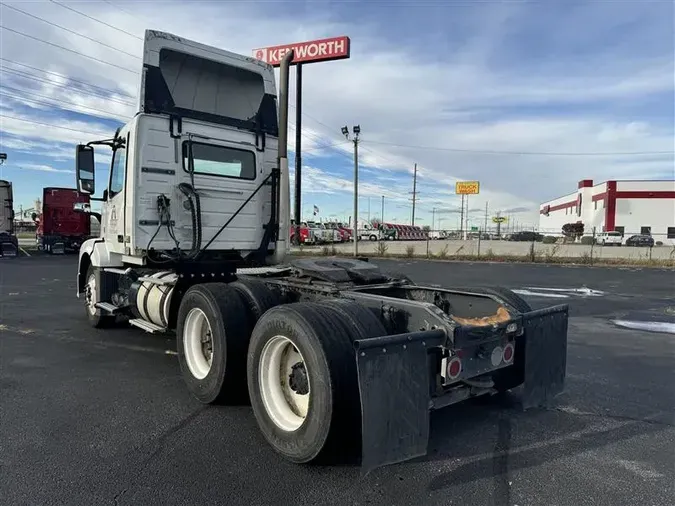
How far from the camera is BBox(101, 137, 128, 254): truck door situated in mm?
6734

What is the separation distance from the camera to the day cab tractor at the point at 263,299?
10.6 ft

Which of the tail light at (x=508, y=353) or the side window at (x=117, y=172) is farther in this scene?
the side window at (x=117, y=172)

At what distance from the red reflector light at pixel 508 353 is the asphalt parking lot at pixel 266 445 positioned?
604 mm

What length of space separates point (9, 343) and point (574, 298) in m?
11.6

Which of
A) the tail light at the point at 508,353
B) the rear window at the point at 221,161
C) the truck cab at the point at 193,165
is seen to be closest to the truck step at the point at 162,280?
the truck cab at the point at 193,165

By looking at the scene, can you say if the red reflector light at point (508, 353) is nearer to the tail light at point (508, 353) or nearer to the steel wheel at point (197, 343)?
the tail light at point (508, 353)

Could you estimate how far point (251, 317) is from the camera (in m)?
4.70

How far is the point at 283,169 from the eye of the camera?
23.2 feet

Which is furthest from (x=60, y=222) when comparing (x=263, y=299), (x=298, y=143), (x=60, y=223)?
(x=263, y=299)

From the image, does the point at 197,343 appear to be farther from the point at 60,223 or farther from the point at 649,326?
the point at 60,223

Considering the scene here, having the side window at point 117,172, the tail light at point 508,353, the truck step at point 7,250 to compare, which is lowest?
the truck step at point 7,250

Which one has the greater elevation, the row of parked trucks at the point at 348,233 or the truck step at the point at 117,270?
the row of parked trucks at the point at 348,233

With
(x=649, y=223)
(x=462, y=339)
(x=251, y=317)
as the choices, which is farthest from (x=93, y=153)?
(x=649, y=223)

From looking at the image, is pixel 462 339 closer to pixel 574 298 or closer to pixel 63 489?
pixel 63 489
